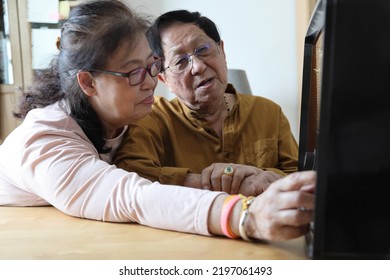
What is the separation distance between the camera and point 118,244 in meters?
0.71

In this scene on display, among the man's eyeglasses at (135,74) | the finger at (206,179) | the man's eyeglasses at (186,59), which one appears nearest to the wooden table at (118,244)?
the finger at (206,179)

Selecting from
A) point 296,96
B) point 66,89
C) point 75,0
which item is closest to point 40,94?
point 66,89

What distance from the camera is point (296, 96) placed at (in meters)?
2.55

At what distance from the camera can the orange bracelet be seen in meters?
0.68

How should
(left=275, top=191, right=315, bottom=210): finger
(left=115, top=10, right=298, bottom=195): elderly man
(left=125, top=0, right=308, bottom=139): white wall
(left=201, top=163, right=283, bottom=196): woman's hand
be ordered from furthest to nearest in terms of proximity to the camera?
(left=125, top=0, right=308, bottom=139): white wall, (left=115, top=10, right=298, bottom=195): elderly man, (left=201, top=163, right=283, bottom=196): woman's hand, (left=275, top=191, right=315, bottom=210): finger

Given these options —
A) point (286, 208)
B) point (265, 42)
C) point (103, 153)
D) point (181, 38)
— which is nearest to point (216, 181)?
point (103, 153)

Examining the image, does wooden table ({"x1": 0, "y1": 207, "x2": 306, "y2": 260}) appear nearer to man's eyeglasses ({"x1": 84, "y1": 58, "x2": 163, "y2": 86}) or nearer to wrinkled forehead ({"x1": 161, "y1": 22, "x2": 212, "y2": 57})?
man's eyeglasses ({"x1": 84, "y1": 58, "x2": 163, "y2": 86})

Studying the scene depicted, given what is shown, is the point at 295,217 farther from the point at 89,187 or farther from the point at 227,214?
the point at 89,187

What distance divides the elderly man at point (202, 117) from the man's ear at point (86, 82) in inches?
6.4

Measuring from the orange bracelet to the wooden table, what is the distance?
0.01m

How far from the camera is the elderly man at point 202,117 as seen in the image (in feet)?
4.08

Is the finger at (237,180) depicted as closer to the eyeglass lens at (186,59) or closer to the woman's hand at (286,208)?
the woman's hand at (286,208)

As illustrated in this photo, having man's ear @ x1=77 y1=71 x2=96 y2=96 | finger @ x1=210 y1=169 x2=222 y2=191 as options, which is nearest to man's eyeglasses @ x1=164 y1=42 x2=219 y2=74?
man's ear @ x1=77 y1=71 x2=96 y2=96

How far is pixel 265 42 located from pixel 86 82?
5.96 ft
